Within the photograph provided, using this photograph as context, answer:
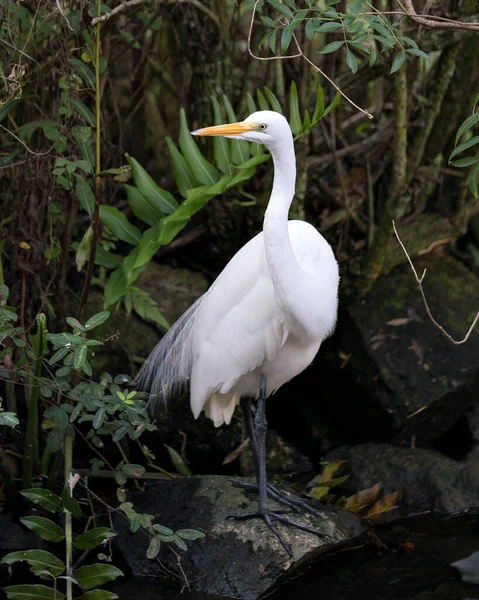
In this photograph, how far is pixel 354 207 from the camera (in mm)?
4488

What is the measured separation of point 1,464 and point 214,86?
2130 mm

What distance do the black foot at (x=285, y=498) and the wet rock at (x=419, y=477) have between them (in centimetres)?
52

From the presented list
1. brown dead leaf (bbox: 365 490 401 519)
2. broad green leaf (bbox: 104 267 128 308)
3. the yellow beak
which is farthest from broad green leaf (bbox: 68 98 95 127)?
brown dead leaf (bbox: 365 490 401 519)

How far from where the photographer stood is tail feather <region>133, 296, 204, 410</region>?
3457 mm

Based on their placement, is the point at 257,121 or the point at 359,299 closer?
the point at 257,121

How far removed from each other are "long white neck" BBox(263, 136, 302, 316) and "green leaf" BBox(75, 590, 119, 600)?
3.84 feet

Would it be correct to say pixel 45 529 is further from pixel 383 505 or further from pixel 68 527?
pixel 383 505

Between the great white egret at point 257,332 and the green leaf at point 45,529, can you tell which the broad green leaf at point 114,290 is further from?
the green leaf at point 45,529

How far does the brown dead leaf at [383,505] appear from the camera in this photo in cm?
362

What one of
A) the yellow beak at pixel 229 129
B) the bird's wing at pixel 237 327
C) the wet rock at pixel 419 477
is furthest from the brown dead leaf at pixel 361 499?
the yellow beak at pixel 229 129

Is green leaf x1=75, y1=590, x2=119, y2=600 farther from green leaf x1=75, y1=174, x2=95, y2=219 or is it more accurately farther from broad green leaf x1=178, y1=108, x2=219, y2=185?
broad green leaf x1=178, y1=108, x2=219, y2=185

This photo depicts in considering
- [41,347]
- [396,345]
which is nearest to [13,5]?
[41,347]

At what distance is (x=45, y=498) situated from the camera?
285 centimetres

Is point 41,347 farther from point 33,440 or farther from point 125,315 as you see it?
point 125,315
